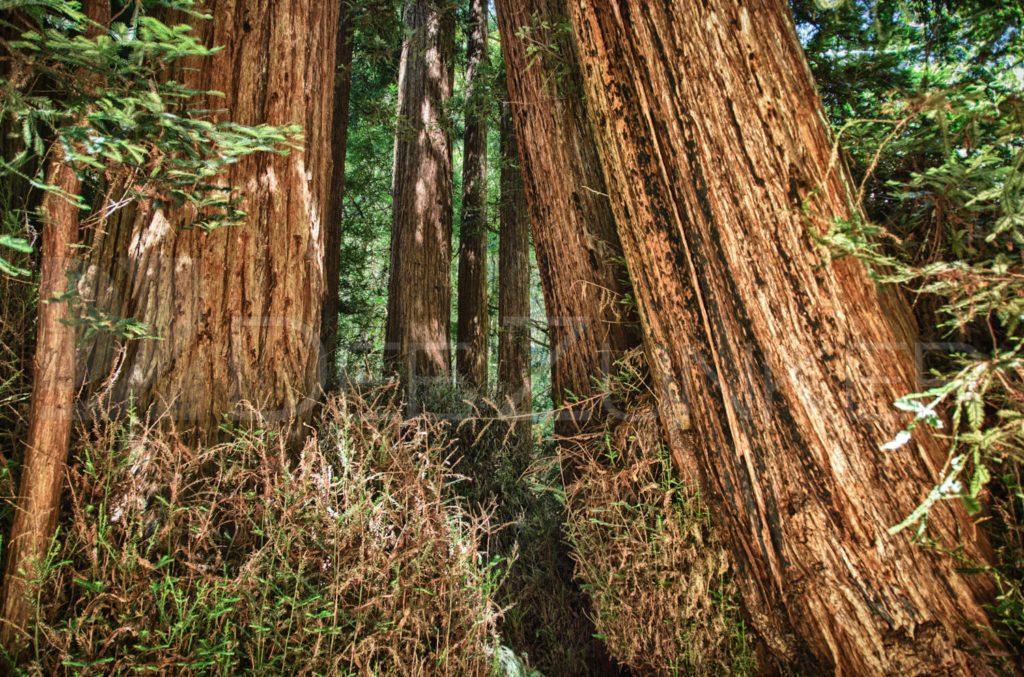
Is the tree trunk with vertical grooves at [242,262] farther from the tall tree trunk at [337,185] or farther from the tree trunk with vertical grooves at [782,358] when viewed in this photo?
the tall tree trunk at [337,185]

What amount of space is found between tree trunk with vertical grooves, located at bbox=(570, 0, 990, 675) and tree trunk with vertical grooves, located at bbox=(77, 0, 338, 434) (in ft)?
6.42

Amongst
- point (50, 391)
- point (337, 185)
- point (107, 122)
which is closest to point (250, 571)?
point (50, 391)

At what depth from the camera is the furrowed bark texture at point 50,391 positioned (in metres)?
2.05

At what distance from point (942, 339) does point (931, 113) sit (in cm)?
97

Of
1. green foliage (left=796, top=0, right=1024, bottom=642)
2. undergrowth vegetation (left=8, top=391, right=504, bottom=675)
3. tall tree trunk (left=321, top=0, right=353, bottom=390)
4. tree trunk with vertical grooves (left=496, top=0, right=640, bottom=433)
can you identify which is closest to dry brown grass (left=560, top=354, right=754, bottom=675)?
tree trunk with vertical grooves (left=496, top=0, right=640, bottom=433)

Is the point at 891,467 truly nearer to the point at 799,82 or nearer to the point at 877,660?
the point at 877,660

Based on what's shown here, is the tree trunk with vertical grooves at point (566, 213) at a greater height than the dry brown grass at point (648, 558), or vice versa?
the tree trunk with vertical grooves at point (566, 213)

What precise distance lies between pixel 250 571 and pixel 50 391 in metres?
1.05

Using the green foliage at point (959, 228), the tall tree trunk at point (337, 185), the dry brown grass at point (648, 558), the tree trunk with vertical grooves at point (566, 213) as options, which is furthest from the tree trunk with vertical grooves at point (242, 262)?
the tall tree trunk at point (337, 185)

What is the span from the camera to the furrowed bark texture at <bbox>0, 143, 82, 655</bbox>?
2.05 m

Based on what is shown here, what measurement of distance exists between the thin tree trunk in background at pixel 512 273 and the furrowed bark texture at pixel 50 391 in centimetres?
580

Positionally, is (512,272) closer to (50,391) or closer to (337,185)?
(337,185)

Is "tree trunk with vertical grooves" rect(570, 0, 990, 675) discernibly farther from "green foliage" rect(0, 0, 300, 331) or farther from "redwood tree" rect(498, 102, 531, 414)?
"redwood tree" rect(498, 102, 531, 414)

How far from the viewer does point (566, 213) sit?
366 cm
